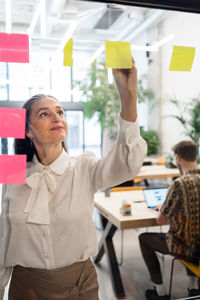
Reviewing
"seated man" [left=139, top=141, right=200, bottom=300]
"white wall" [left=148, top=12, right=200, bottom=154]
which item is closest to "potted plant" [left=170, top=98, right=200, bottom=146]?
"white wall" [left=148, top=12, right=200, bottom=154]

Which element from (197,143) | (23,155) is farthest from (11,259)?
(197,143)

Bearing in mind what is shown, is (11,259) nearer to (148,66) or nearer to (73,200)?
(73,200)

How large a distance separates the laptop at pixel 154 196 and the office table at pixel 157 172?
0.11 metres

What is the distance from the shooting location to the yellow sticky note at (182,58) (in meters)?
1.40

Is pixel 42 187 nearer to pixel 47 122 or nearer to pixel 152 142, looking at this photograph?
pixel 47 122

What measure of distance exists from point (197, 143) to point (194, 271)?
84 centimetres

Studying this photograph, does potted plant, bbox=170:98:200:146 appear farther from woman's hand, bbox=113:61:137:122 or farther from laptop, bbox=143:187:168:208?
woman's hand, bbox=113:61:137:122

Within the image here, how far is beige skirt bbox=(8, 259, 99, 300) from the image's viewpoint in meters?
1.16

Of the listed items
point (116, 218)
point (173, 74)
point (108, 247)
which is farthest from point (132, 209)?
point (173, 74)

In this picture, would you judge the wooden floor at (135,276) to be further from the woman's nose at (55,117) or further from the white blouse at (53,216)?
the woman's nose at (55,117)

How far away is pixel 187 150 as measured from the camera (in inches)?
75.9

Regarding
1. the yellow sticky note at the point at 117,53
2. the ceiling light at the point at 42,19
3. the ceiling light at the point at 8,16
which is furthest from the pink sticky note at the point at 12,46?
the yellow sticky note at the point at 117,53

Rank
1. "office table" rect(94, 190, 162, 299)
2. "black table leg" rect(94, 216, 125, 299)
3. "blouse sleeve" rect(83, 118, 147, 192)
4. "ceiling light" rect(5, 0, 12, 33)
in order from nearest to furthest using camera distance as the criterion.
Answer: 1. "blouse sleeve" rect(83, 118, 147, 192)
2. "ceiling light" rect(5, 0, 12, 33)
3. "office table" rect(94, 190, 162, 299)
4. "black table leg" rect(94, 216, 125, 299)

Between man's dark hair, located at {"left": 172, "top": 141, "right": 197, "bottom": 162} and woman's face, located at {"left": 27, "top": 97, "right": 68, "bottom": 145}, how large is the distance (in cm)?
102
